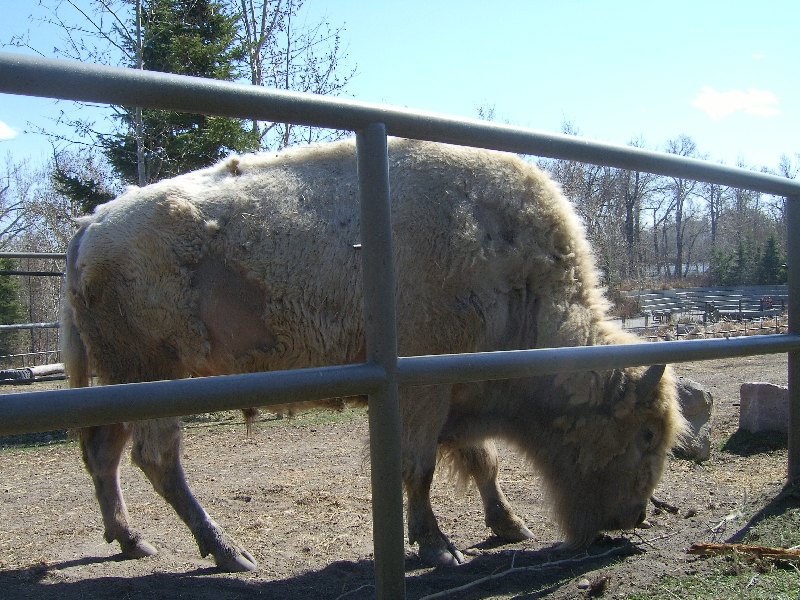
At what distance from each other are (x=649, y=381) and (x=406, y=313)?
1.33 meters

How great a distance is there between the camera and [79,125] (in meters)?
11.0

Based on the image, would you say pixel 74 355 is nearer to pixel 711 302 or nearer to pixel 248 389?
pixel 248 389

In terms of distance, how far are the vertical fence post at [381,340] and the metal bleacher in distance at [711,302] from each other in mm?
6898

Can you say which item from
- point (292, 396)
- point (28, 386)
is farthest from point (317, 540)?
point (28, 386)

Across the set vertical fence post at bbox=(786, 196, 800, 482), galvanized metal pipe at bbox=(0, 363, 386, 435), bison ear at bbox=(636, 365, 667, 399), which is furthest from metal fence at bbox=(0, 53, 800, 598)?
bison ear at bbox=(636, 365, 667, 399)

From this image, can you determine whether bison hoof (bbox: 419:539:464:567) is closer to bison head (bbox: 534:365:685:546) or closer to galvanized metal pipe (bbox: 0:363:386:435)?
bison head (bbox: 534:365:685:546)

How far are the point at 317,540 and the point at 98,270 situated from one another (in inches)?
78.2

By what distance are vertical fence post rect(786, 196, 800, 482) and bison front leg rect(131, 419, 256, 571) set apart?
284cm

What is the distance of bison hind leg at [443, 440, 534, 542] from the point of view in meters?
3.97

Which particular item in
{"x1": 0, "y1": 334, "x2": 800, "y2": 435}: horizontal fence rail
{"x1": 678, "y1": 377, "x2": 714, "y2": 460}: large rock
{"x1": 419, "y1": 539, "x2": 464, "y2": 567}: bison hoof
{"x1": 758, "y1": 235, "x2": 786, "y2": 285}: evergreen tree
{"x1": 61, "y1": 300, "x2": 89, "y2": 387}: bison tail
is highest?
{"x1": 758, "y1": 235, "x2": 786, "y2": 285}: evergreen tree

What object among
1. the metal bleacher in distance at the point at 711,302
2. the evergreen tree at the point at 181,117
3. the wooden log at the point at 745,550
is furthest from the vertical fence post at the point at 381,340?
the evergreen tree at the point at 181,117

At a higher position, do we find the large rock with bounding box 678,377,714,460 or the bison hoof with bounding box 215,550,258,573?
the large rock with bounding box 678,377,714,460

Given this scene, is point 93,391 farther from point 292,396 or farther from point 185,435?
point 185,435

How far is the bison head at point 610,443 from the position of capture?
3.55m
